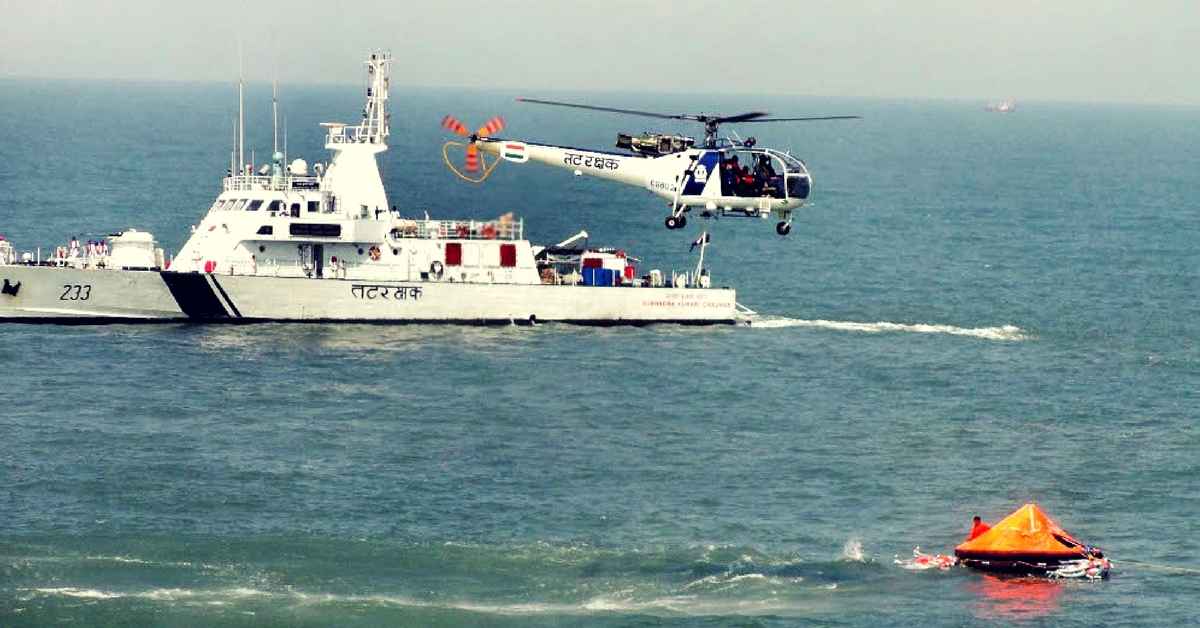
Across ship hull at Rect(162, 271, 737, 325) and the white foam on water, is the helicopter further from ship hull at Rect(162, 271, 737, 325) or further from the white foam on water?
the white foam on water

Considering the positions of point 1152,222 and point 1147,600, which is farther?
point 1152,222

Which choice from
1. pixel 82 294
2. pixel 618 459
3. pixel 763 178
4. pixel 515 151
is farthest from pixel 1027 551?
pixel 82 294

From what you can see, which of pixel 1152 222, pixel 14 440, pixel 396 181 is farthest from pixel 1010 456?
pixel 396 181

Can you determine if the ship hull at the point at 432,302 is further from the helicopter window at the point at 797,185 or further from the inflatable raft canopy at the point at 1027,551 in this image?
the inflatable raft canopy at the point at 1027,551

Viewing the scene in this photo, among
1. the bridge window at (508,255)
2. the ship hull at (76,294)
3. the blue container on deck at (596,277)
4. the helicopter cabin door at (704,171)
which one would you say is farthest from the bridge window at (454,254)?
the ship hull at (76,294)

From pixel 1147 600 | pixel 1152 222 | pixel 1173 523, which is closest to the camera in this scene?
pixel 1147 600

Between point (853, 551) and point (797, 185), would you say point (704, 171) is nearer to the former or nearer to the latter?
point (797, 185)

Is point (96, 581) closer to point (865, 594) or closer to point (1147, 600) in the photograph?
point (865, 594)
